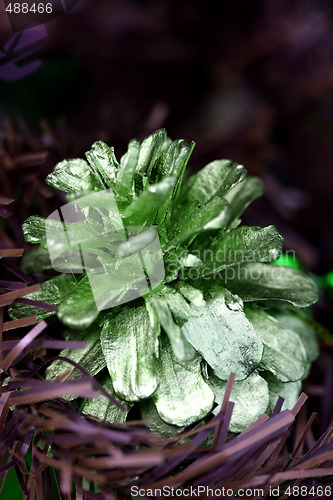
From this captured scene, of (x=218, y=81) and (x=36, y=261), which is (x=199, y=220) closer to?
(x=36, y=261)

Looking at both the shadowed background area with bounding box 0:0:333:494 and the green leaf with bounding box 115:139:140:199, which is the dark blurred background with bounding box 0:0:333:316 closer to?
the shadowed background area with bounding box 0:0:333:494

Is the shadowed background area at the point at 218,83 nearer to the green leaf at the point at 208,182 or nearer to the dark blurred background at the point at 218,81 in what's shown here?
the dark blurred background at the point at 218,81

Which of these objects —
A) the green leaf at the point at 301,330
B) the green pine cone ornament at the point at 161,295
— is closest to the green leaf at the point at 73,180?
the green pine cone ornament at the point at 161,295

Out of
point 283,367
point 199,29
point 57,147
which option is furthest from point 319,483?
point 199,29

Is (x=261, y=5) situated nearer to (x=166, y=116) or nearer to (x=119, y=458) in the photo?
(x=166, y=116)

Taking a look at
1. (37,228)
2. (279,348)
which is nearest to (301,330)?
(279,348)

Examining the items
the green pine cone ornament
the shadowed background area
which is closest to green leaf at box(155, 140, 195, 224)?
the green pine cone ornament
